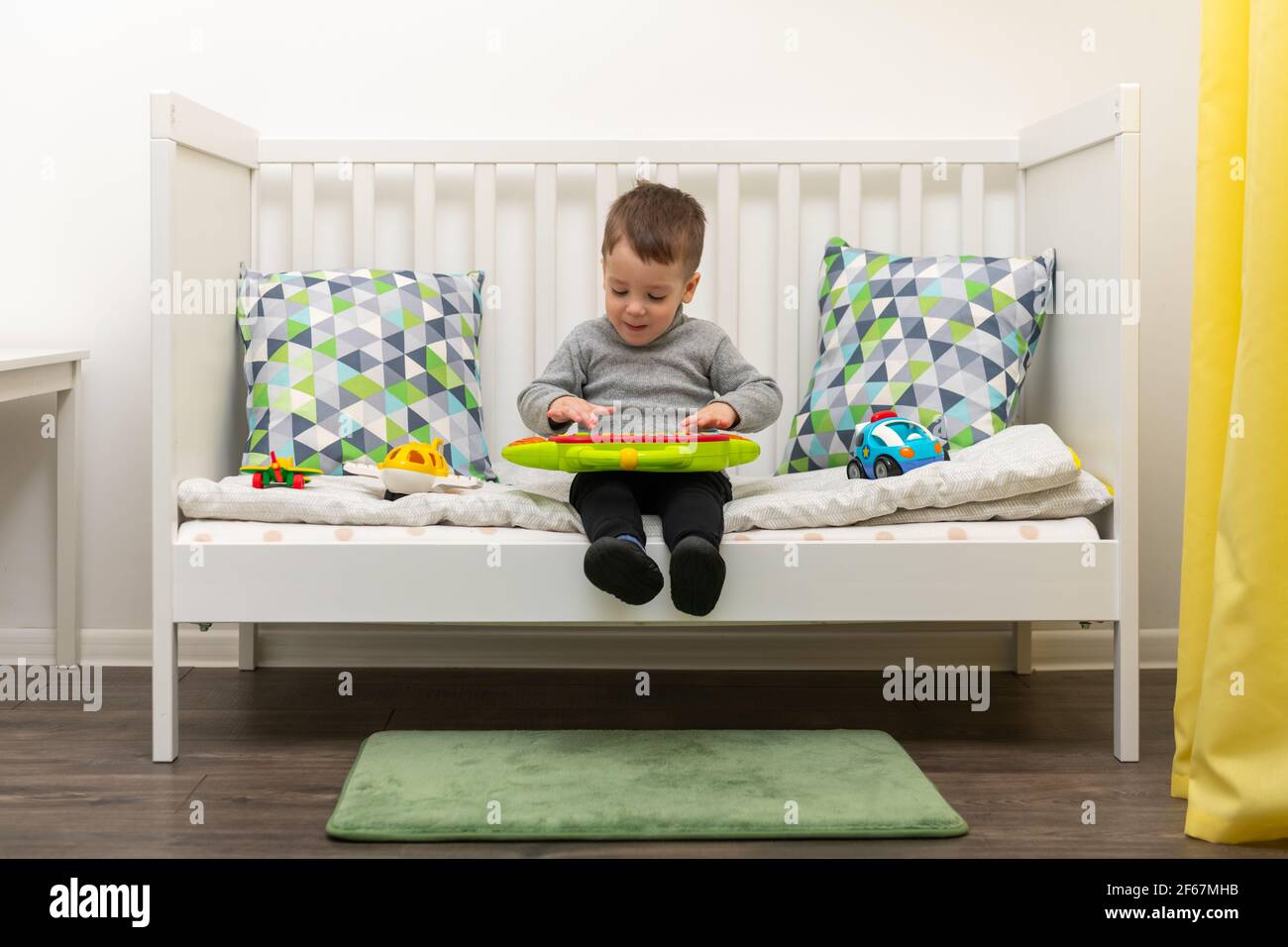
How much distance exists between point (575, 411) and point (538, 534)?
170mm

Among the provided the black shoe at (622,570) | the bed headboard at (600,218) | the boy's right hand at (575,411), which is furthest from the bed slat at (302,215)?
the black shoe at (622,570)

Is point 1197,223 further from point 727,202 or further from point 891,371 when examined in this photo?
point 727,202

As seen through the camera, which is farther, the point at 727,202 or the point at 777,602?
the point at 727,202

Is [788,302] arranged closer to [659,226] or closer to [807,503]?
[659,226]

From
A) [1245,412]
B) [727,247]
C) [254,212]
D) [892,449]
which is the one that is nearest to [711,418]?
[892,449]

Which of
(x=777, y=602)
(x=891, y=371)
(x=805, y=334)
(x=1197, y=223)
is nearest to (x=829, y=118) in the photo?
(x=805, y=334)

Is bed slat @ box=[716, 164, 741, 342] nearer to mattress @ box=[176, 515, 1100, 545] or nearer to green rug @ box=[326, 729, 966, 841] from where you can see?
mattress @ box=[176, 515, 1100, 545]

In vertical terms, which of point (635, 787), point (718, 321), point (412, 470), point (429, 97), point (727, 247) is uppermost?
point (429, 97)

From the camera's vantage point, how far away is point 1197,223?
4.37 feet

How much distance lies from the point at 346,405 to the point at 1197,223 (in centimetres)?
110

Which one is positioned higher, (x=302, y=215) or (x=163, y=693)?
(x=302, y=215)

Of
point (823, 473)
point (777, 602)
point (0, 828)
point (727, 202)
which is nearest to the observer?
point (0, 828)

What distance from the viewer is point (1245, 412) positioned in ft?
4.06

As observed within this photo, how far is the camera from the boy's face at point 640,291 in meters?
1.56
